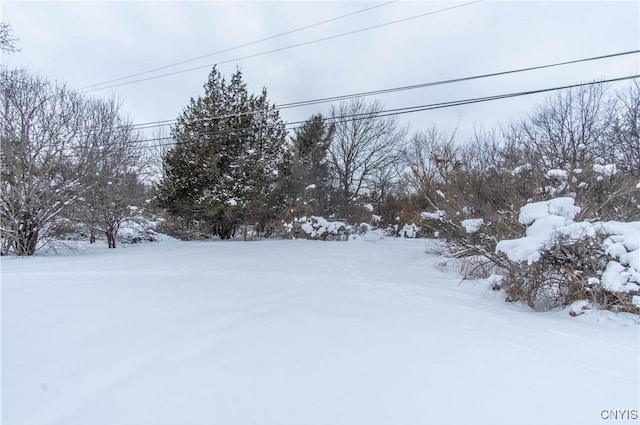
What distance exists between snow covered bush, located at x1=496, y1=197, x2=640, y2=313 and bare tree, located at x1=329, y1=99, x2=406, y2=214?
20.0 metres

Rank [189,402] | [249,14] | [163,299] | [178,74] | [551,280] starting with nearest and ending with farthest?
[189,402]
[163,299]
[551,280]
[249,14]
[178,74]

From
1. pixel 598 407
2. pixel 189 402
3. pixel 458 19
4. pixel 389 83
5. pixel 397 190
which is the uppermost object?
pixel 458 19

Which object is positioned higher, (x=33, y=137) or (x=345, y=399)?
(x=33, y=137)

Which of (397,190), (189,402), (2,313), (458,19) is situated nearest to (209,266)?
(2,313)

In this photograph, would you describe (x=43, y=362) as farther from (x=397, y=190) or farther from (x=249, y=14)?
(x=397, y=190)

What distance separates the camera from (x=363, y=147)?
24.9 meters

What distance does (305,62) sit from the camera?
1034cm

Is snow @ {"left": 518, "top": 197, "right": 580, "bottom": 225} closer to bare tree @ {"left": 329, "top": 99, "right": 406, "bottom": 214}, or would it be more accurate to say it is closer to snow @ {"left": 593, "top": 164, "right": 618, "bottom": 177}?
snow @ {"left": 593, "top": 164, "right": 618, "bottom": 177}

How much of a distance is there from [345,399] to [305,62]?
410 inches

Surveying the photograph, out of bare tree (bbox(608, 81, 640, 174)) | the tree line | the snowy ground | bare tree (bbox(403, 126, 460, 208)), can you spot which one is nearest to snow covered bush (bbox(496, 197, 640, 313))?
the snowy ground

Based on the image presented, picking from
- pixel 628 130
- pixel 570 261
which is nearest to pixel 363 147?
pixel 628 130

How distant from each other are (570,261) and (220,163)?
14.9m

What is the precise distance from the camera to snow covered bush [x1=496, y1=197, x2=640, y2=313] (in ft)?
12.3

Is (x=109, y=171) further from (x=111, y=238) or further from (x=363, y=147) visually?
(x=363, y=147)
